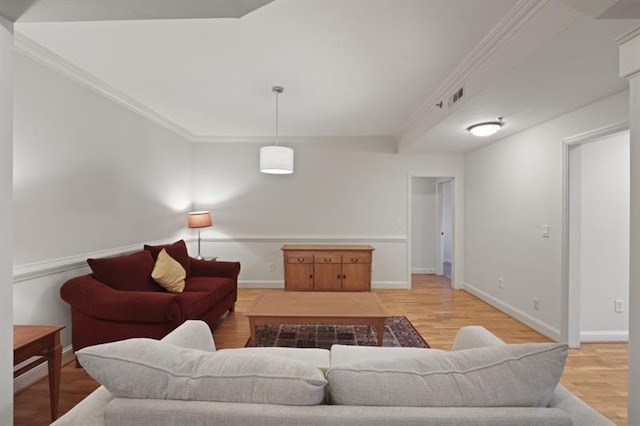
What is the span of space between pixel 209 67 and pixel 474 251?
4384mm

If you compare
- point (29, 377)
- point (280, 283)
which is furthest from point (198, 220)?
point (29, 377)

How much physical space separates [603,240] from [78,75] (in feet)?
17.2

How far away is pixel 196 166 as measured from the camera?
5.22m

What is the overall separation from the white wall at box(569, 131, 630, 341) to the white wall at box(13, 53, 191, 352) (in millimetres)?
4793

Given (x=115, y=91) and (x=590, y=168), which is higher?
(x=115, y=91)

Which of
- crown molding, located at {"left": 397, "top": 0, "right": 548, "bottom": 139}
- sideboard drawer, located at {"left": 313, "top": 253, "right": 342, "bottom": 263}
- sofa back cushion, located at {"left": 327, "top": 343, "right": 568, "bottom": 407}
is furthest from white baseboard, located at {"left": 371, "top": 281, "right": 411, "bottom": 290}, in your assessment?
sofa back cushion, located at {"left": 327, "top": 343, "right": 568, "bottom": 407}

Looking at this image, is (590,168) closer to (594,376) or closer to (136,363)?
(594,376)

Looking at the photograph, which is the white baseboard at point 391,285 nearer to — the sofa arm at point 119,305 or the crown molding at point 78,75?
the sofa arm at point 119,305

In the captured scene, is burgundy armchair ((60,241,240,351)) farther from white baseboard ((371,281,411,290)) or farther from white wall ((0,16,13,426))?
white baseboard ((371,281,411,290))

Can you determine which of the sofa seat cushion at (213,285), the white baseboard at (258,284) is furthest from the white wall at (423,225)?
the sofa seat cushion at (213,285)

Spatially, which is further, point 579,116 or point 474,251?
point 474,251

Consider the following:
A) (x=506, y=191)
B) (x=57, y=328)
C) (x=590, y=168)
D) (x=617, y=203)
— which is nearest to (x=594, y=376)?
(x=617, y=203)

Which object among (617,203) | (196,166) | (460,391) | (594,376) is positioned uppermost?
(196,166)

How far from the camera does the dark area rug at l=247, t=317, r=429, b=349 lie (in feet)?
9.80
